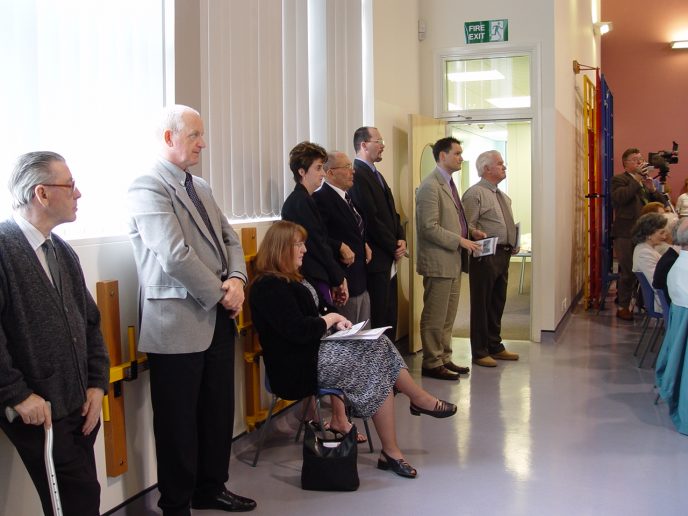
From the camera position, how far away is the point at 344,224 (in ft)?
14.5

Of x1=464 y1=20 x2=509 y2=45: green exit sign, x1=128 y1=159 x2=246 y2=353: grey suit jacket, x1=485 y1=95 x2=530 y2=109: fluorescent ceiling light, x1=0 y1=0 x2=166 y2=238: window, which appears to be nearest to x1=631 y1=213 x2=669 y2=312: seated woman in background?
x1=485 y1=95 x2=530 y2=109: fluorescent ceiling light

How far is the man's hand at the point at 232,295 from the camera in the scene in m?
2.95

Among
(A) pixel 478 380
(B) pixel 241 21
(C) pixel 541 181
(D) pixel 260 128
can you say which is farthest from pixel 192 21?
(C) pixel 541 181

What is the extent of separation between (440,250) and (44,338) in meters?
3.56

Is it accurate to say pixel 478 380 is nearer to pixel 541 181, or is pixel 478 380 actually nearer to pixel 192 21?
pixel 541 181

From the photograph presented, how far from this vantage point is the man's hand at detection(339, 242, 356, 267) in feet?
14.2

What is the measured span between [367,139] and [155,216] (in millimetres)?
2443

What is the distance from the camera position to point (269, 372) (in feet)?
11.6

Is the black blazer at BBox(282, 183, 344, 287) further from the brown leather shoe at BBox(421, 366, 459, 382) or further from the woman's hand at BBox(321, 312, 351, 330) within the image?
the brown leather shoe at BBox(421, 366, 459, 382)

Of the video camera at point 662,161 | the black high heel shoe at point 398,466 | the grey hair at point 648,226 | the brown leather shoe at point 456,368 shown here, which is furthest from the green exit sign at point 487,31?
the black high heel shoe at point 398,466

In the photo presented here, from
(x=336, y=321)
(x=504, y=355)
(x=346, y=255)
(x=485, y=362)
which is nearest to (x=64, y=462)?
(x=336, y=321)

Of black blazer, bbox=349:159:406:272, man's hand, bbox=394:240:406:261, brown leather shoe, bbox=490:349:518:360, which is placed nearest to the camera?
black blazer, bbox=349:159:406:272

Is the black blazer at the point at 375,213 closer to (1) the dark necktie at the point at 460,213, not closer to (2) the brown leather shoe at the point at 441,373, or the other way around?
(1) the dark necktie at the point at 460,213

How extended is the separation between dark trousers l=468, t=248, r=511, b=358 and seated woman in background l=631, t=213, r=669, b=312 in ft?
3.16
